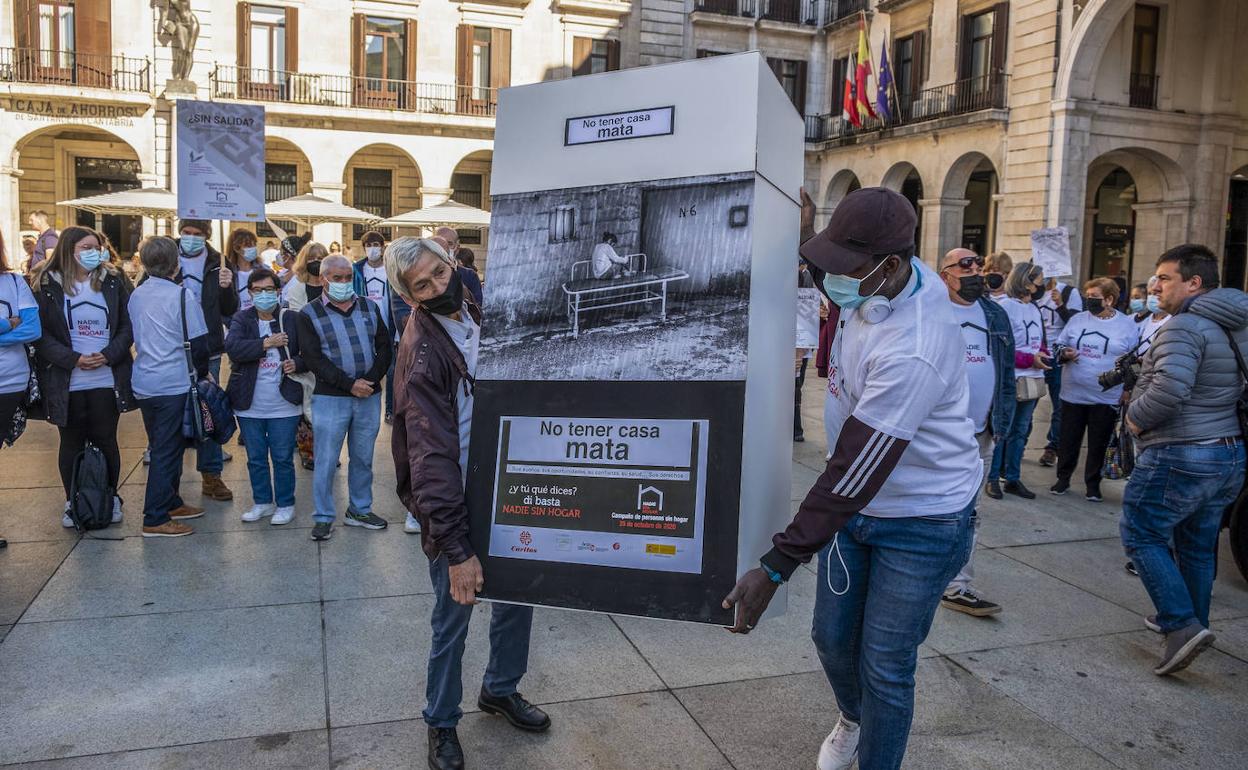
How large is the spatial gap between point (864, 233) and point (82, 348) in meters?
5.16

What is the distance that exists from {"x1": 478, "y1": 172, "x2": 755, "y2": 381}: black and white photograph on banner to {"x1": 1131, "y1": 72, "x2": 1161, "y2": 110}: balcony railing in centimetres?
2107

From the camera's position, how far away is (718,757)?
3273 millimetres

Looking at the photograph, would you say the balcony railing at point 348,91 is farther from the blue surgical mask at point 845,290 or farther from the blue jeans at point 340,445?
the blue surgical mask at point 845,290

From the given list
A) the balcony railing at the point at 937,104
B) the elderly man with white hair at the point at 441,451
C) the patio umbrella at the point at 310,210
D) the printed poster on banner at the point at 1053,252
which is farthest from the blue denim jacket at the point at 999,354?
the balcony railing at the point at 937,104

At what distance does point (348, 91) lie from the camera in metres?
25.4

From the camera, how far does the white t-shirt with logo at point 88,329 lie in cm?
570

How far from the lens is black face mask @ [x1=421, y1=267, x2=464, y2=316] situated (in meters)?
2.98

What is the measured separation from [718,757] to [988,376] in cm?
260

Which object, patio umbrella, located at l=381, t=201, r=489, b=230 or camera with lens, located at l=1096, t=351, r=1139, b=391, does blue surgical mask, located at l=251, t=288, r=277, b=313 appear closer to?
camera with lens, located at l=1096, t=351, r=1139, b=391

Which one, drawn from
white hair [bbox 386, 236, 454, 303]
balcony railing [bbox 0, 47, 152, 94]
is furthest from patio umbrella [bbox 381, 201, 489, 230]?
white hair [bbox 386, 236, 454, 303]

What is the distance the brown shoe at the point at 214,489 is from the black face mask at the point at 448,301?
4.49 metres

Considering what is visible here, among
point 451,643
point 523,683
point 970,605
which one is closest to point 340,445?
point 523,683

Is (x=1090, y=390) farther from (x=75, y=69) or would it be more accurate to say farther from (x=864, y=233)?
(x=75, y=69)

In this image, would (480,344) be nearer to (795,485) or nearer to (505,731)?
(505,731)
